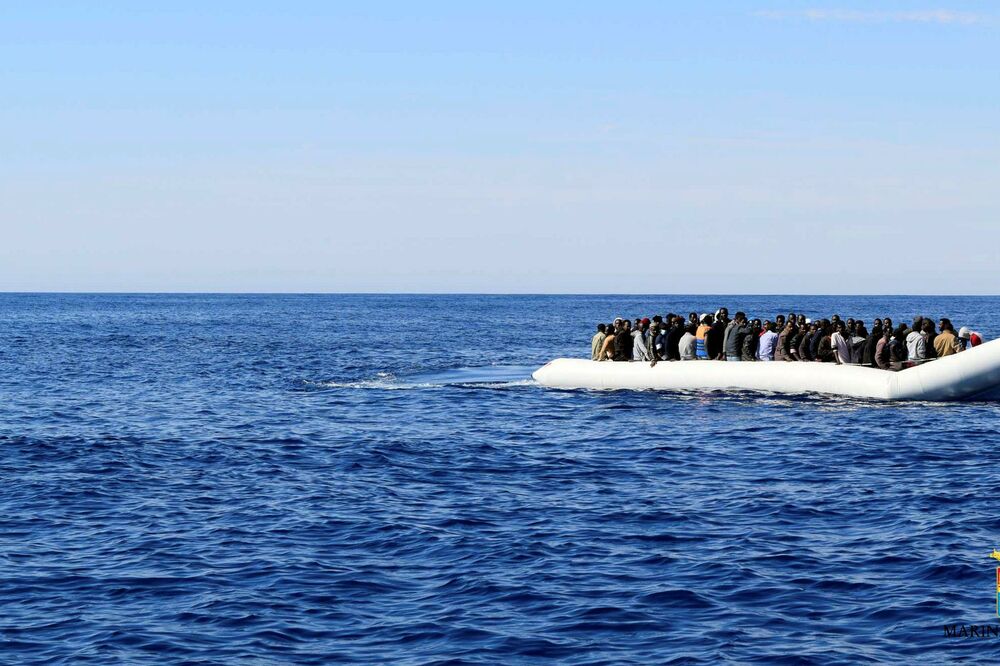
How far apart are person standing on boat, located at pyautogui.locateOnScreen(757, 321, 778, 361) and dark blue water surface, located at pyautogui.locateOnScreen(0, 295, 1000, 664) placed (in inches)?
63.5

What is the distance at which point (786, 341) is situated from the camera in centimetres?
2881

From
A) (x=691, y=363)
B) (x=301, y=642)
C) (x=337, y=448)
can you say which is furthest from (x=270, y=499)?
(x=691, y=363)

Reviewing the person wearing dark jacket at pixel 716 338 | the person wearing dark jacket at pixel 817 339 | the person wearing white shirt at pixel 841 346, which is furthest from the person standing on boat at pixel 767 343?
the person wearing white shirt at pixel 841 346

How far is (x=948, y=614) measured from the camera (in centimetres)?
1132

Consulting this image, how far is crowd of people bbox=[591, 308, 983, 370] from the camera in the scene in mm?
27328

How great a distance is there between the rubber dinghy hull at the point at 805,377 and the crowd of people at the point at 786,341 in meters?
0.57

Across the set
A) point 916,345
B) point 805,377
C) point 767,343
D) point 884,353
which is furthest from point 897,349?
point 767,343

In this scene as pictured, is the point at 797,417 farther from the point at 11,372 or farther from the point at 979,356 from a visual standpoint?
the point at 11,372

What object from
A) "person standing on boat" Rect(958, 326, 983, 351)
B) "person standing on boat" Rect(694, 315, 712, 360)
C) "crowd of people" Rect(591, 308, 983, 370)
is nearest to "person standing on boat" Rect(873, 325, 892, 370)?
"crowd of people" Rect(591, 308, 983, 370)

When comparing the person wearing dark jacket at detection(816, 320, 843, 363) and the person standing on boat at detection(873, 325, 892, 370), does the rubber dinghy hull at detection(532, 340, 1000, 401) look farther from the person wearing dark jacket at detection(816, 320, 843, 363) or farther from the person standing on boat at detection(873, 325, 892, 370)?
the person wearing dark jacket at detection(816, 320, 843, 363)

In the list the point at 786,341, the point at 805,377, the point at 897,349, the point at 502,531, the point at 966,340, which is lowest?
the point at 502,531

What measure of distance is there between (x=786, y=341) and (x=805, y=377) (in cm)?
123

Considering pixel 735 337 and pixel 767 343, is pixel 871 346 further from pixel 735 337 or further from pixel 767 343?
pixel 735 337

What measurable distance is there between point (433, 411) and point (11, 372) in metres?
20.4
